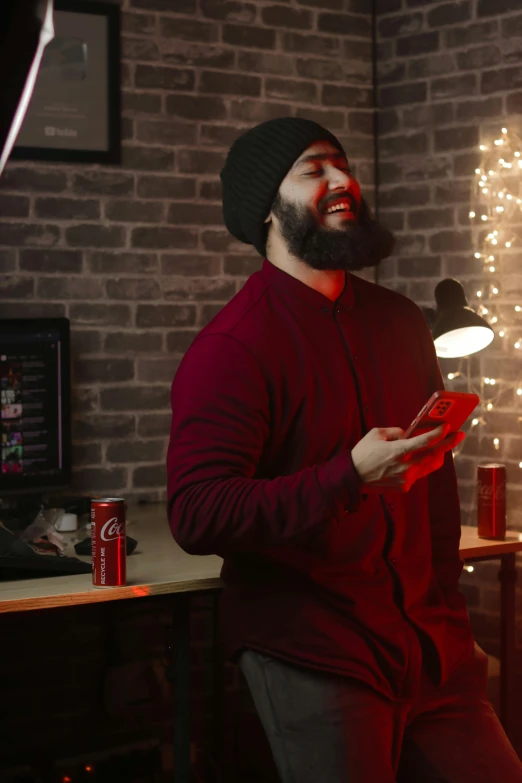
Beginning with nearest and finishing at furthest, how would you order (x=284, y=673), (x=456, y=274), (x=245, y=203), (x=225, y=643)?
1. (x=284, y=673)
2. (x=225, y=643)
3. (x=245, y=203)
4. (x=456, y=274)

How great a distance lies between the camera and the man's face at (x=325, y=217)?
5.68 feet

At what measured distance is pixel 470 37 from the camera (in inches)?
125

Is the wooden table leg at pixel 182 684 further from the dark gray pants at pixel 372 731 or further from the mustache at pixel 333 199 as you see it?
the mustache at pixel 333 199

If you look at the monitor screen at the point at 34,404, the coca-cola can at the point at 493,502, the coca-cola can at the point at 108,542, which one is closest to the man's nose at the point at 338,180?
the coca-cola can at the point at 108,542

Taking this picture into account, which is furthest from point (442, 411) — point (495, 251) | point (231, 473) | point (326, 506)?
point (495, 251)

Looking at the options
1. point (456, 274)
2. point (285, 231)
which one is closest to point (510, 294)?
point (456, 274)

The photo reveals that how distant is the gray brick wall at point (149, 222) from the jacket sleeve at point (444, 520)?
150 centimetres

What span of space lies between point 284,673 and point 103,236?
1871 millimetres

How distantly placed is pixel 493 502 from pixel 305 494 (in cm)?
106

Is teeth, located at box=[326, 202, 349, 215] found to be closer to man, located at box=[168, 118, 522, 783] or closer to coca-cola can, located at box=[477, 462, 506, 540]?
man, located at box=[168, 118, 522, 783]

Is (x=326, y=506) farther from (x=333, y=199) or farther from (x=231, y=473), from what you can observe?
(x=333, y=199)

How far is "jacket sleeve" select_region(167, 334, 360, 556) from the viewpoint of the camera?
1515 millimetres

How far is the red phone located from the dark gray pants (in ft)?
1.36

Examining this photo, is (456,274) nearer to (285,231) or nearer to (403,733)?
(285,231)
